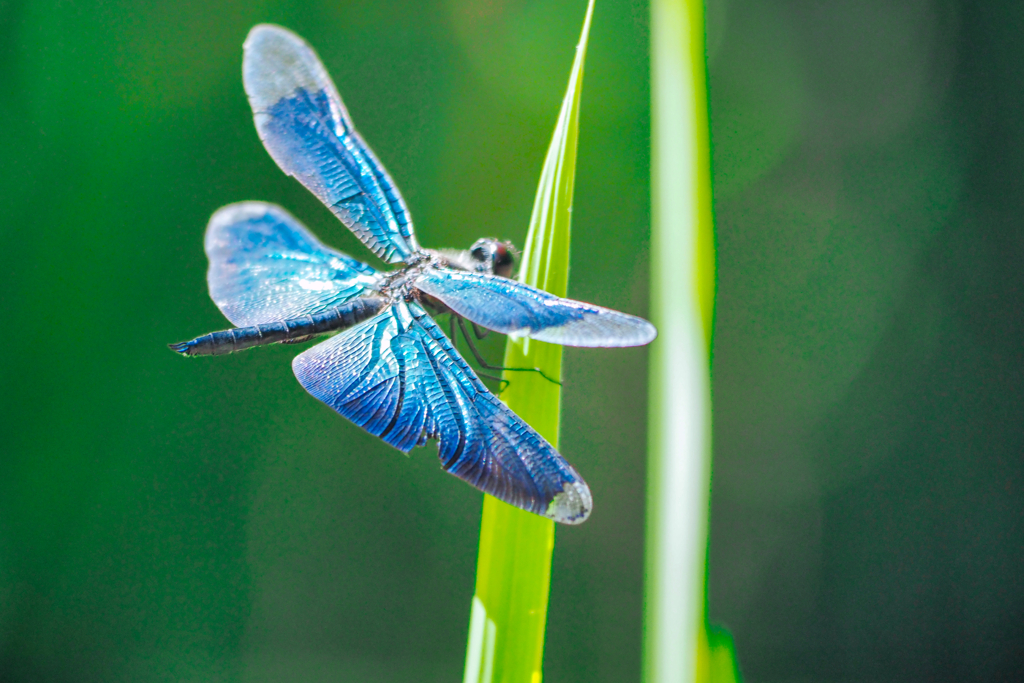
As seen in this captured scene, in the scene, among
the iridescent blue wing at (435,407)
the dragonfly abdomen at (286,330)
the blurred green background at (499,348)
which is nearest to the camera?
the iridescent blue wing at (435,407)

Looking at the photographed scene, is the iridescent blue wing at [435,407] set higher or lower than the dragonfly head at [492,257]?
lower

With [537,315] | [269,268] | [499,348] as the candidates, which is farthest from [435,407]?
[499,348]

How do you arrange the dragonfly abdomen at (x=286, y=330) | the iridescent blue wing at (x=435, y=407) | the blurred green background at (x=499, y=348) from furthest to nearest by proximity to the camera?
the blurred green background at (x=499, y=348), the dragonfly abdomen at (x=286, y=330), the iridescent blue wing at (x=435, y=407)

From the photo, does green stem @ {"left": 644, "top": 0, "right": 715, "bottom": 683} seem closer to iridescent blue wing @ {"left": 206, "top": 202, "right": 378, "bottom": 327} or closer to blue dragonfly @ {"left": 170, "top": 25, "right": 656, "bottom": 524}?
blue dragonfly @ {"left": 170, "top": 25, "right": 656, "bottom": 524}

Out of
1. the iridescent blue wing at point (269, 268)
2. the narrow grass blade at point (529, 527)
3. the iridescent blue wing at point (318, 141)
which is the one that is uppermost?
the iridescent blue wing at point (318, 141)

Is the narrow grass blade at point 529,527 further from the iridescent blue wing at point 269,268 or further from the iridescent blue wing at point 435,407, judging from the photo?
the iridescent blue wing at point 269,268

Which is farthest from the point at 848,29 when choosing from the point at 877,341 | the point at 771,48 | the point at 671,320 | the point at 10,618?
Result: the point at 10,618

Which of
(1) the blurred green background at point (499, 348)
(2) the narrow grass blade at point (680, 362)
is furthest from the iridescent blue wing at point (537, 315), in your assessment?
(1) the blurred green background at point (499, 348)

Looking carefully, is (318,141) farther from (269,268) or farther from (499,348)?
(499,348)
